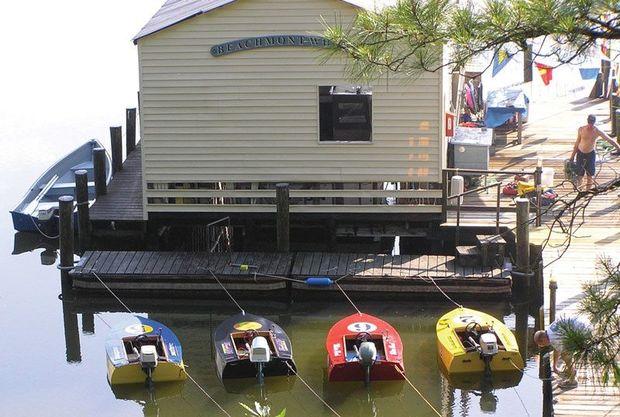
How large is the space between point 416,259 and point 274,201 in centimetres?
297

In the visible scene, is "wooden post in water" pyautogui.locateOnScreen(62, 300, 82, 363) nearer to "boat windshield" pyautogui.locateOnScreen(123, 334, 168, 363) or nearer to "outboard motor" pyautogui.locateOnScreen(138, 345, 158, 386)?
"boat windshield" pyautogui.locateOnScreen(123, 334, 168, 363)

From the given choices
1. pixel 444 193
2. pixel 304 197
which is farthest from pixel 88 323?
pixel 444 193

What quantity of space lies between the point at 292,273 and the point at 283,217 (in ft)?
3.48

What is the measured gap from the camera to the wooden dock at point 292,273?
19922 millimetres

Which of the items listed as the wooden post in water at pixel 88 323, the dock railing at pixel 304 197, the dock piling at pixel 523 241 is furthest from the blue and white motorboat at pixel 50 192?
the dock piling at pixel 523 241

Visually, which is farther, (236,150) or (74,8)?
(74,8)

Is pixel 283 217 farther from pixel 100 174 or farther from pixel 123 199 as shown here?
pixel 100 174

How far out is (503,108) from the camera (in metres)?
26.6

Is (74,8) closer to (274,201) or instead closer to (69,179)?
(69,179)

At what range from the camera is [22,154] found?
1388 inches

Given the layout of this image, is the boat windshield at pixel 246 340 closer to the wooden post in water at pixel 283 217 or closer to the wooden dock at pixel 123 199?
the wooden post in water at pixel 283 217

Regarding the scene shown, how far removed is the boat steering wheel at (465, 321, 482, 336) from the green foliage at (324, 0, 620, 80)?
29.0 feet

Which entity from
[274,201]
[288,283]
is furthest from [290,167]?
[288,283]

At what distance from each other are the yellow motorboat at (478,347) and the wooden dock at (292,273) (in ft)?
7.38
